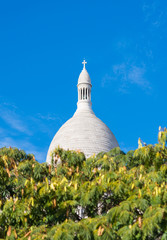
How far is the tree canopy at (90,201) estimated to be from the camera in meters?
11.1

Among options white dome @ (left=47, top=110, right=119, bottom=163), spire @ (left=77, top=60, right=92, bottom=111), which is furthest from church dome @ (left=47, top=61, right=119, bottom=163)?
spire @ (left=77, top=60, right=92, bottom=111)

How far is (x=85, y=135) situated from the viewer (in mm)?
45469

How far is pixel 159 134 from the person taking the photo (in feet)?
53.1

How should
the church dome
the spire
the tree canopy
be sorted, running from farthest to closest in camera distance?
the spire < the church dome < the tree canopy

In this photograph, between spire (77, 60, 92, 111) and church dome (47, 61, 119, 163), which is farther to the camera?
spire (77, 60, 92, 111)

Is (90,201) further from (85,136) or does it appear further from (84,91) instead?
(84,91)

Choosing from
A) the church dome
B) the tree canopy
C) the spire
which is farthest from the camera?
the spire

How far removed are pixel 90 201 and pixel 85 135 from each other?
31.7 metres

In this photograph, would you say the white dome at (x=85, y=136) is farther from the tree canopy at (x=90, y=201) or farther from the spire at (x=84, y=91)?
the tree canopy at (x=90, y=201)

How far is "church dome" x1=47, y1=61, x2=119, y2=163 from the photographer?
146ft

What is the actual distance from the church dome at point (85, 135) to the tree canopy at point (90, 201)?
24836 mm

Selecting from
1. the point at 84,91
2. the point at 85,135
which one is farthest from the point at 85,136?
the point at 84,91

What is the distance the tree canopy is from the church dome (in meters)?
24.8

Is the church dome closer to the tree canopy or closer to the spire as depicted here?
the spire
